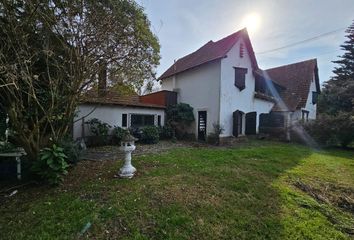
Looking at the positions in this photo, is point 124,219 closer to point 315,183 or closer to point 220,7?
point 315,183

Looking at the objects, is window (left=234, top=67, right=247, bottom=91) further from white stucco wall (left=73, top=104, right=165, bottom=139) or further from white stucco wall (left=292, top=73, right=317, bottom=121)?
white stucco wall (left=73, top=104, right=165, bottom=139)

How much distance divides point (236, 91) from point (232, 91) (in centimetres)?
46

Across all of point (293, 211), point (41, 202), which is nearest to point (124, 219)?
point (41, 202)

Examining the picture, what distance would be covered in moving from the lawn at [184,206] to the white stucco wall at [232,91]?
8.21 meters

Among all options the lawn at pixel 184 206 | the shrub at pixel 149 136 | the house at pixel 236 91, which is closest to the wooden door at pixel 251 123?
the house at pixel 236 91

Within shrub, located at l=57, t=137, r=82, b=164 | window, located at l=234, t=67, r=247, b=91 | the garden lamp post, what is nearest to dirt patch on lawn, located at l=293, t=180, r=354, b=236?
the garden lamp post

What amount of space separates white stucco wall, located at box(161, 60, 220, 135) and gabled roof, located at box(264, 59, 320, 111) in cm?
698

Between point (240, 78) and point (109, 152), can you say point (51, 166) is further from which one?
point (240, 78)

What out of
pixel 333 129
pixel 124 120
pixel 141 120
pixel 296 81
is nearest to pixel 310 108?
pixel 296 81

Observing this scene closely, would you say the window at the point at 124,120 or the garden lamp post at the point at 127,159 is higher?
the window at the point at 124,120

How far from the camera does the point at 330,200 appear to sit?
6.09 meters

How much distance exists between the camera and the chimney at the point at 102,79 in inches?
337

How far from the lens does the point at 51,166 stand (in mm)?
5883

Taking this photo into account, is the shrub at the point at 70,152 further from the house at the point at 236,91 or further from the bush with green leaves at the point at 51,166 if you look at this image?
the house at the point at 236,91
